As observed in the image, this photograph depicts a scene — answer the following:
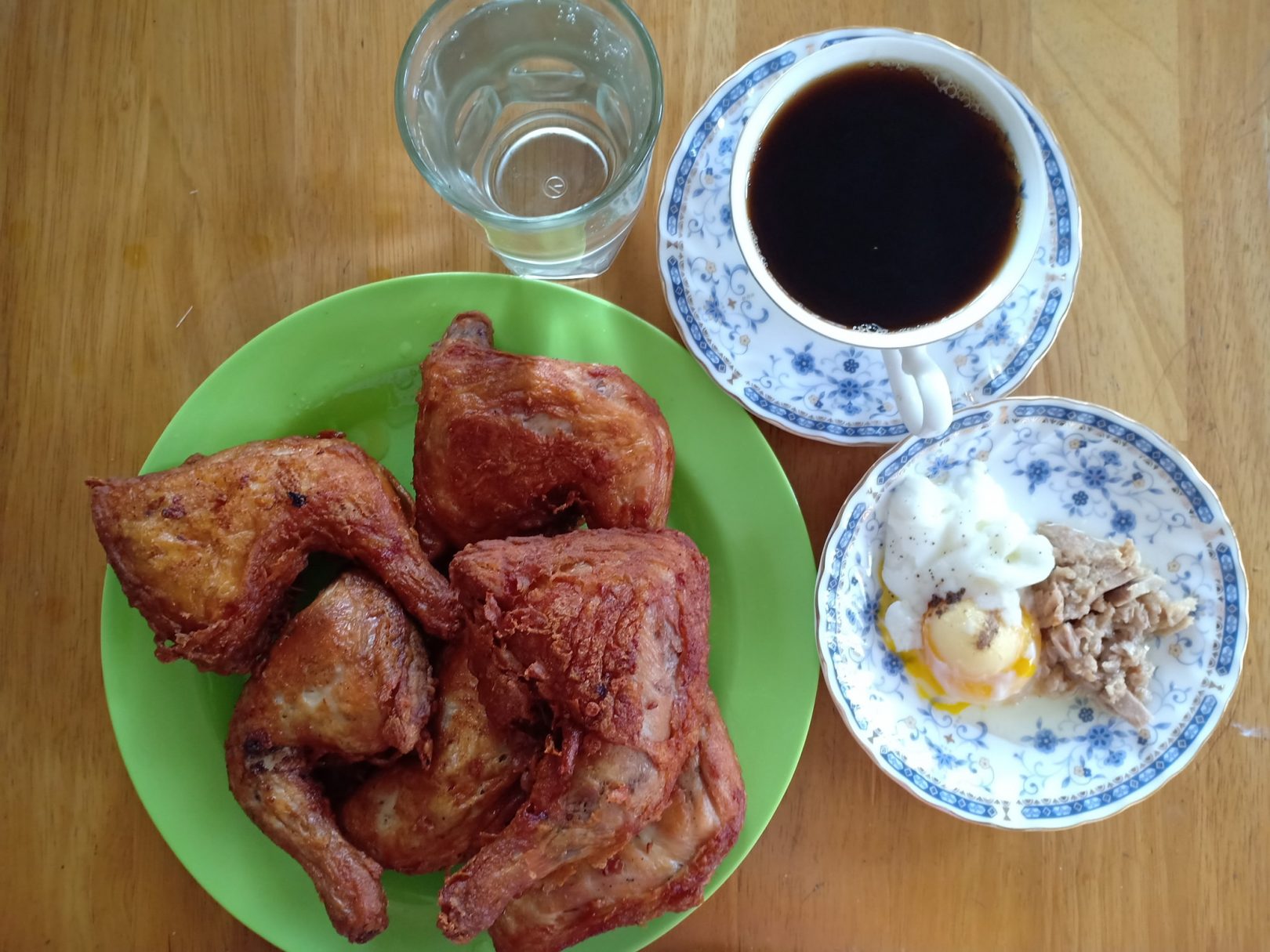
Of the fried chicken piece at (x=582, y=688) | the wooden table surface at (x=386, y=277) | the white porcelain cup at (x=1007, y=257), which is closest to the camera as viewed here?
the fried chicken piece at (x=582, y=688)

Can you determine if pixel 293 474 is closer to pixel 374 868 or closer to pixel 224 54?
pixel 374 868

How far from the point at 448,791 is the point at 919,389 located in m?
0.76

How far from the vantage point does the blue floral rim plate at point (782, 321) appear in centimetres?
130

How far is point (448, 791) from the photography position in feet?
3.83

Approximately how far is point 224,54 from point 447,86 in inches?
17.2

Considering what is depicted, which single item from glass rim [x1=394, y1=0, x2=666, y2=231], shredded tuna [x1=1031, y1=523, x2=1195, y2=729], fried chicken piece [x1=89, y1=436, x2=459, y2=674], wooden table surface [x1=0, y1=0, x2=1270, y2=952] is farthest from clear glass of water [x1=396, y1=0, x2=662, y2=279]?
shredded tuna [x1=1031, y1=523, x2=1195, y2=729]

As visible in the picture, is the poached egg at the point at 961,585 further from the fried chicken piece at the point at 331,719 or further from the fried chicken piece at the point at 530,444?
the fried chicken piece at the point at 331,719

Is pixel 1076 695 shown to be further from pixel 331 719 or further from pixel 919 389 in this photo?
pixel 331 719

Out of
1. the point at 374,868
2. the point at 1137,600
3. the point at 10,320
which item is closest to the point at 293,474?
the point at 374,868

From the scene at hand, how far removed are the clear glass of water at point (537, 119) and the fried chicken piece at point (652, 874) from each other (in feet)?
2.13

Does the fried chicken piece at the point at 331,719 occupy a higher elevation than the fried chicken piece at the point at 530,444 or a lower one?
lower

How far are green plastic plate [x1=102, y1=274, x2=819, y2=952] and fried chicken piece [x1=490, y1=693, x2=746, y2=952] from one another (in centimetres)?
15

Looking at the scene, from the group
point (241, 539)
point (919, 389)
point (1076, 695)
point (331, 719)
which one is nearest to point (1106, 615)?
point (1076, 695)

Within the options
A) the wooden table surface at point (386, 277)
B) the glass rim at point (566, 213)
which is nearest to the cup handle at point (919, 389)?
the wooden table surface at point (386, 277)
